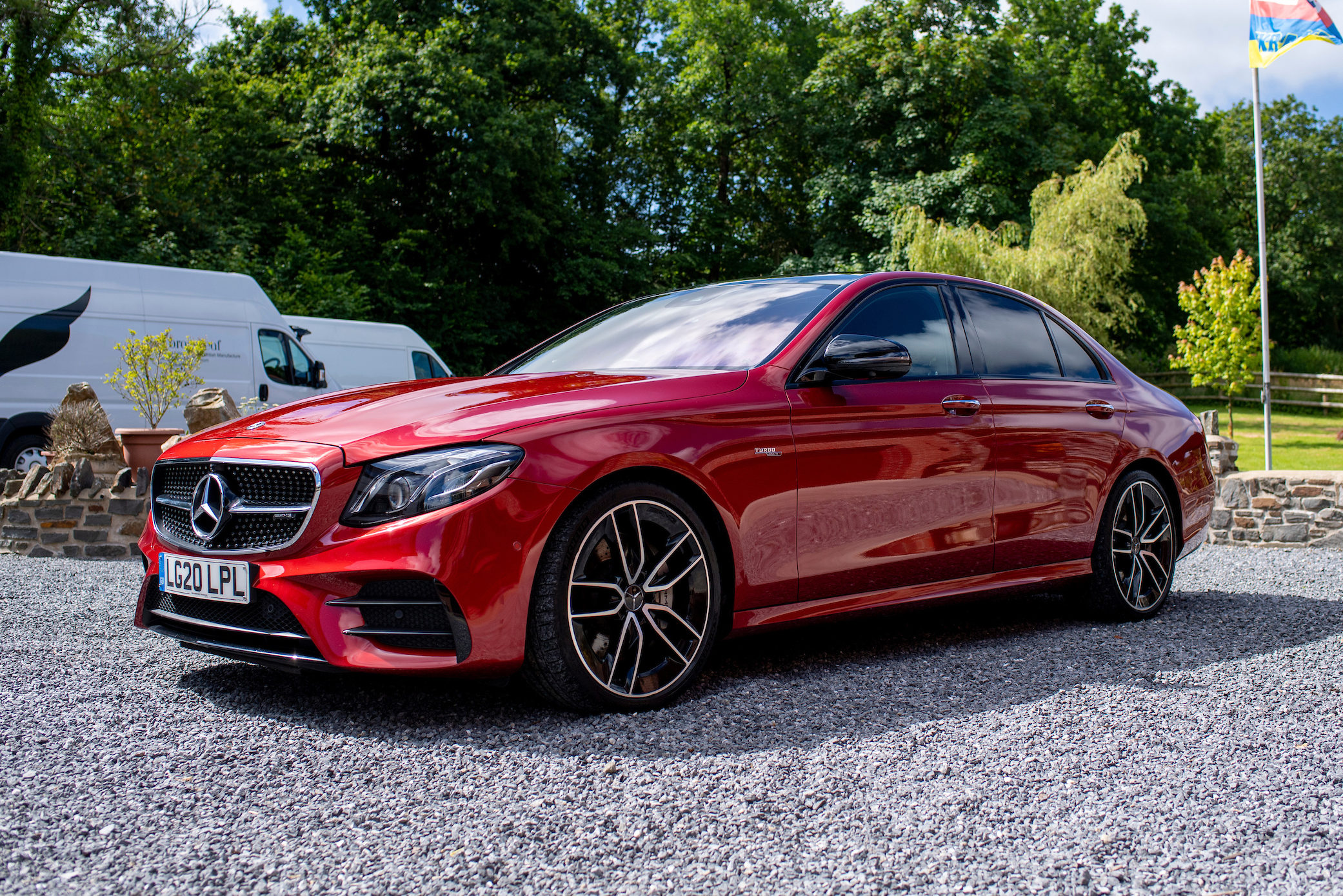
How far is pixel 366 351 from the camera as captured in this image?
18578 millimetres

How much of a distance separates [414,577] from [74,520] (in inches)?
245

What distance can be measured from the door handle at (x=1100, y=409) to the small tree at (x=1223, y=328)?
22.5 metres

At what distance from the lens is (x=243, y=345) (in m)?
14.0

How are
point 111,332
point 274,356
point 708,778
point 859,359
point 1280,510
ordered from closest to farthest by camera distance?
1. point 708,778
2. point 859,359
3. point 1280,510
4. point 111,332
5. point 274,356

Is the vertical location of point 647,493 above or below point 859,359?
below

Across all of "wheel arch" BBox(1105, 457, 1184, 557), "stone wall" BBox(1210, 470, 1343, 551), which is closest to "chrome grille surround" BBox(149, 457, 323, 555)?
"wheel arch" BBox(1105, 457, 1184, 557)

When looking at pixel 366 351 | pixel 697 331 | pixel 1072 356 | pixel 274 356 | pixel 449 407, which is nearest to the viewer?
pixel 449 407

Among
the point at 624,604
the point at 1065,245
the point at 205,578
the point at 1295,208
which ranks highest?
the point at 1295,208

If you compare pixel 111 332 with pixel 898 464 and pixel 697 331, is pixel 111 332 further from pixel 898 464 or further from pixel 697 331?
pixel 898 464

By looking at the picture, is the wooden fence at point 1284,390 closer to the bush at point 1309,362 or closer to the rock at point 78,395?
the bush at point 1309,362

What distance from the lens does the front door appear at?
3.90m

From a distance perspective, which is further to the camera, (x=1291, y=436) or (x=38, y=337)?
(x=1291, y=436)

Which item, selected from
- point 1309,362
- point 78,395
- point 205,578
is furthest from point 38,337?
point 1309,362

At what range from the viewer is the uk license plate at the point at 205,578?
3209 mm
